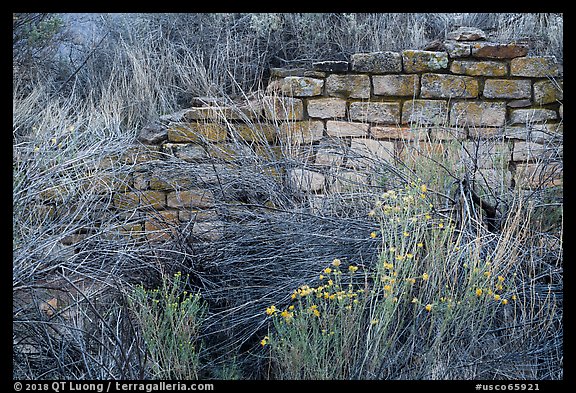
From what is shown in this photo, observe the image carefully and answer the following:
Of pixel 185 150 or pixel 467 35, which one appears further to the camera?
pixel 467 35

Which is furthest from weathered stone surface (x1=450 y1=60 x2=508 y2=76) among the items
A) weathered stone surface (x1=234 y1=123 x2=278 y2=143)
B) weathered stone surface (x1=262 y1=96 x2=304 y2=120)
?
weathered stone surface (x1=234 y1=123 x2=278 y2=143)

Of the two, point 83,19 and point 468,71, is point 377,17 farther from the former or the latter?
point 83,19

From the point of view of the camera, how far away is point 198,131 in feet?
17.2

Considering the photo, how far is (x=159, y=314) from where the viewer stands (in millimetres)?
3699

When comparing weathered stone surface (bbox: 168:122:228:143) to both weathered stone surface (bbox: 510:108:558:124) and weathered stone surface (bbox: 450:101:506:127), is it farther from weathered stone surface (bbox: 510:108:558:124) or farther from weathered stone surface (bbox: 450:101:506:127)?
weathered stone surface (bbox: 510:108:558:124)

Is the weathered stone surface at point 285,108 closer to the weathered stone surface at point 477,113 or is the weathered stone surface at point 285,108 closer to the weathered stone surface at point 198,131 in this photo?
the weathered stone surface at point 198,131

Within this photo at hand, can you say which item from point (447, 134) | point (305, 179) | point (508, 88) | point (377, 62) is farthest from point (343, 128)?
point (508, 88)

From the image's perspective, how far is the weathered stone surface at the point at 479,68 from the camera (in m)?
5.30

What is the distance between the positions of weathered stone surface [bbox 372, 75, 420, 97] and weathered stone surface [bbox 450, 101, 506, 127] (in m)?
0.38

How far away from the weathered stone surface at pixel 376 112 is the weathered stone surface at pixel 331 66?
309 mm

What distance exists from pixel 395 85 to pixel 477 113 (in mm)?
736

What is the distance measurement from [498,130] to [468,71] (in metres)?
0.56

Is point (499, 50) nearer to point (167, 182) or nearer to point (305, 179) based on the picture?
point (305, 179)

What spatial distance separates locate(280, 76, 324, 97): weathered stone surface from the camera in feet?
17.3
